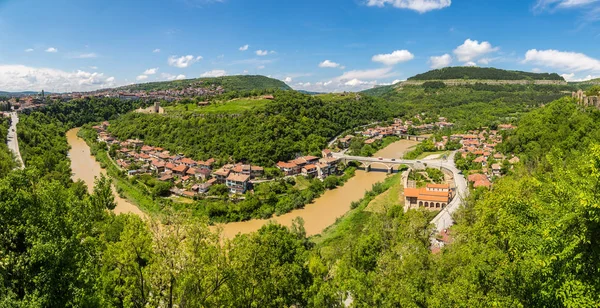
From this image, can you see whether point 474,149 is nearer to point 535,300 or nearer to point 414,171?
point 414,171

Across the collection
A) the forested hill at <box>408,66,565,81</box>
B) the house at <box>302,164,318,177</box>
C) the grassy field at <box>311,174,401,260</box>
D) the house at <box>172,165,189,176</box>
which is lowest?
the grassy field at <box>311,174,401,260</box>

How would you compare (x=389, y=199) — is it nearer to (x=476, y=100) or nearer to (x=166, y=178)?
(x=166, y=178)

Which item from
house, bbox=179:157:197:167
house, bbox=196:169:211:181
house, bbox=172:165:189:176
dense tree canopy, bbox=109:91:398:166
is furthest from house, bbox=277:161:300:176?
house, bbox=172:165:189:176

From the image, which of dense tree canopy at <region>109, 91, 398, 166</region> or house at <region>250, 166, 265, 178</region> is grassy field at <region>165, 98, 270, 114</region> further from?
house at <region>250, 166, 265, 178</region>

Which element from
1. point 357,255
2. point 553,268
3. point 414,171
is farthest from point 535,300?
point 414,171

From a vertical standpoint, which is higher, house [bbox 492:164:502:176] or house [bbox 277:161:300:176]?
house [bbox 492:164:502:176]
